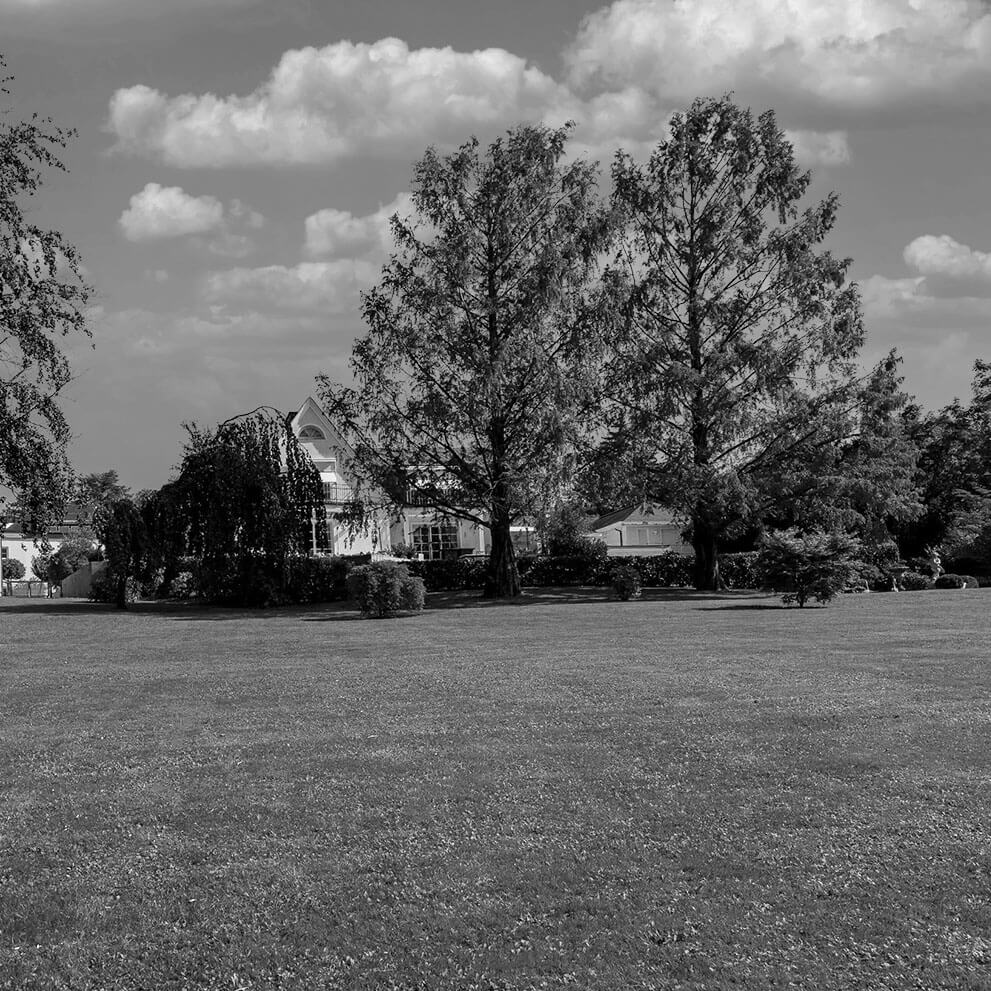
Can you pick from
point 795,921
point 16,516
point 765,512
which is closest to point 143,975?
point 795,921

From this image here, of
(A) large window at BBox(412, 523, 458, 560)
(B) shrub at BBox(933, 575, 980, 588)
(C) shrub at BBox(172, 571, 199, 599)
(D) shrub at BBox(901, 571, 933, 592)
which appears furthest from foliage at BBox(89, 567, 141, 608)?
(B) shrub at BBox(933, 575, 980, 588)

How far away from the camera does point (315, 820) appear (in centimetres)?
684

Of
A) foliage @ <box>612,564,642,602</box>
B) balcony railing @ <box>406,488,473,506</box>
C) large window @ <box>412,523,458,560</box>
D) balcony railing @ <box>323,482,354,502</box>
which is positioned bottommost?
foliage @ <box>612,564,642,602</box>

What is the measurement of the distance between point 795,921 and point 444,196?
102 feet

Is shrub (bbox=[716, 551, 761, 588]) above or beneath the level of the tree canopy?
beneath

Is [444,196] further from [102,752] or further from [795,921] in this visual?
[795,921]

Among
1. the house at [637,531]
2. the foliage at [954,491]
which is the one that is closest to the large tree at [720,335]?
the foliage at [954,491]

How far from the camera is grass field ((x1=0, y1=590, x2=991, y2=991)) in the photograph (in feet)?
15.9

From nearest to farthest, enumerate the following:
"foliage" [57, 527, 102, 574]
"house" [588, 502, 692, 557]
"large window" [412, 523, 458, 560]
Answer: "foliage" [57, 527, 102, 574], "large window" [412, 523, 458, 560], "house" [588, 502, 692, 557]

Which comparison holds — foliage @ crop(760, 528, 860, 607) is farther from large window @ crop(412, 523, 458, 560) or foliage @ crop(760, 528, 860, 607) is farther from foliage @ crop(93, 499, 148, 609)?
large window @ crop(412, 523, 458, 560)

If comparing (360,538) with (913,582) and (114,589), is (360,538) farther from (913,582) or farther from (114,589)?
(913,582)

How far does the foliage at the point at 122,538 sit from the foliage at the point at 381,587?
9.21 m

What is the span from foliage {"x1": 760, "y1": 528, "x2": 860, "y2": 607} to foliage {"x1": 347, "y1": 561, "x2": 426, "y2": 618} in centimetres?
982

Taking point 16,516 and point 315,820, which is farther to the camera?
point 16,516
